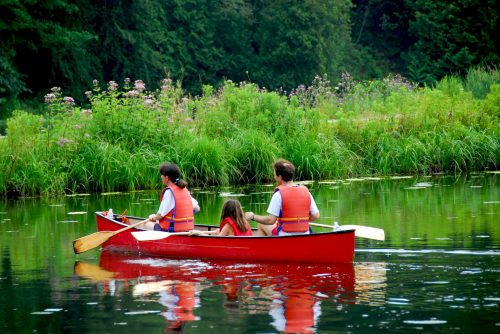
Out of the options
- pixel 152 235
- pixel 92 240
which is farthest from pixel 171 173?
pixel 92 240

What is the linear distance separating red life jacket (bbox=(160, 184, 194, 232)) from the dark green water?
48 centimetres

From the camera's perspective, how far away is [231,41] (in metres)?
52.2

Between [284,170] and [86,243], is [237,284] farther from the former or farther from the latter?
[86,243]

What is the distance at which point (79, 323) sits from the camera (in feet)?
30.5

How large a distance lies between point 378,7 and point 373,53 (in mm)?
2481

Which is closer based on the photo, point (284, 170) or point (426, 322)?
point (426, 322)

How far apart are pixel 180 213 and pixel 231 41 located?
39.5 meters

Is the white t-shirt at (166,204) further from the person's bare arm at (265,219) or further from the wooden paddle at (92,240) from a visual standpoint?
the person's bare arm at (265,219)

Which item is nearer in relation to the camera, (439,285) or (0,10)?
(439,285)

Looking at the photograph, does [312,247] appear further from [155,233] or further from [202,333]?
[202,333]

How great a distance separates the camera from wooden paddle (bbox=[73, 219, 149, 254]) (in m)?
13.3

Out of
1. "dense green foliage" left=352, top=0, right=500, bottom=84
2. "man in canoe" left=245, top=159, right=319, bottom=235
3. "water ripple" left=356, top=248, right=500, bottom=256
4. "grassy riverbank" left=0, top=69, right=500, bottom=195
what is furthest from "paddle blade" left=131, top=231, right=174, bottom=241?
"dense green foliage" left=352, top=0, right=500, bottom=84

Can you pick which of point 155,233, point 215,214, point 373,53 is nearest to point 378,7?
point 373,53

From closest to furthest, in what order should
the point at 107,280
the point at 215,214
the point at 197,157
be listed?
the point at 107,280, the point at 215,214, the point at 197,157
